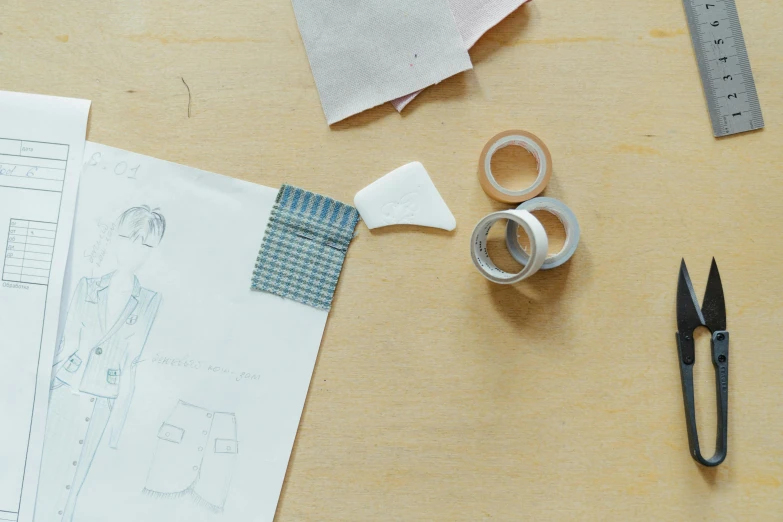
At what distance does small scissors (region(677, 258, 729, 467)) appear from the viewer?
691 millimetres

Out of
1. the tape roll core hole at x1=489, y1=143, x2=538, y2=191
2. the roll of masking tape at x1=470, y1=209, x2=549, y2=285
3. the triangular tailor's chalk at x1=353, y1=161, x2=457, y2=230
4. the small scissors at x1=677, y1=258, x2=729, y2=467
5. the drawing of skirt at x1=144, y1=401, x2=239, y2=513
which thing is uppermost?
the tape roll core hole at x1=489, y1=143, x2=538, y2=191

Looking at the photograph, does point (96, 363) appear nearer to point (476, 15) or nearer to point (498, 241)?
point (498, 241)

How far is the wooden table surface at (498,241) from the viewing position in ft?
2.29

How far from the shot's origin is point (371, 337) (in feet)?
2.31

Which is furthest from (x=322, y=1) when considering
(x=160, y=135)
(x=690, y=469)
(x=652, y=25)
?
(x=690, y=469)

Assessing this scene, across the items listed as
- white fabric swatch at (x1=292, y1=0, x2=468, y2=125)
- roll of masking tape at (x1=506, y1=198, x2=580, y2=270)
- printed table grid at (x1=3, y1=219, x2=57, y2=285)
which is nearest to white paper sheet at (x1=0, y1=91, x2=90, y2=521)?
printed table grid at (x1=3, y1=219, x2=57, y2=285)

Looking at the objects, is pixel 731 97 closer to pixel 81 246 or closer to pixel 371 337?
pixel 371 337

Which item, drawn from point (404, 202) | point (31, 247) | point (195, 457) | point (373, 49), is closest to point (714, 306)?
point (404, 202)

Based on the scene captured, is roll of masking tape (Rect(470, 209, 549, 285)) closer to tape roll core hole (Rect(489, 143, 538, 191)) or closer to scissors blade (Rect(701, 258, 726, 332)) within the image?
tape roll core hole (Rect(489, 143, 538, 191))

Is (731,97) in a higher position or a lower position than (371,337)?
higher

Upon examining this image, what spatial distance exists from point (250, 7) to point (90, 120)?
0.22 metres

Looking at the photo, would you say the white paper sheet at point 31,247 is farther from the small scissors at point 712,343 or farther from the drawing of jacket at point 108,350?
the small scissors at point 712,343

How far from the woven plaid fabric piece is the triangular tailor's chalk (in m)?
0.02

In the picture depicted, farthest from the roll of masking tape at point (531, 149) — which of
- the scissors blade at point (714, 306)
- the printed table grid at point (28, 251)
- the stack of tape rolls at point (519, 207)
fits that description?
the printed table grid at point (28, 251)
